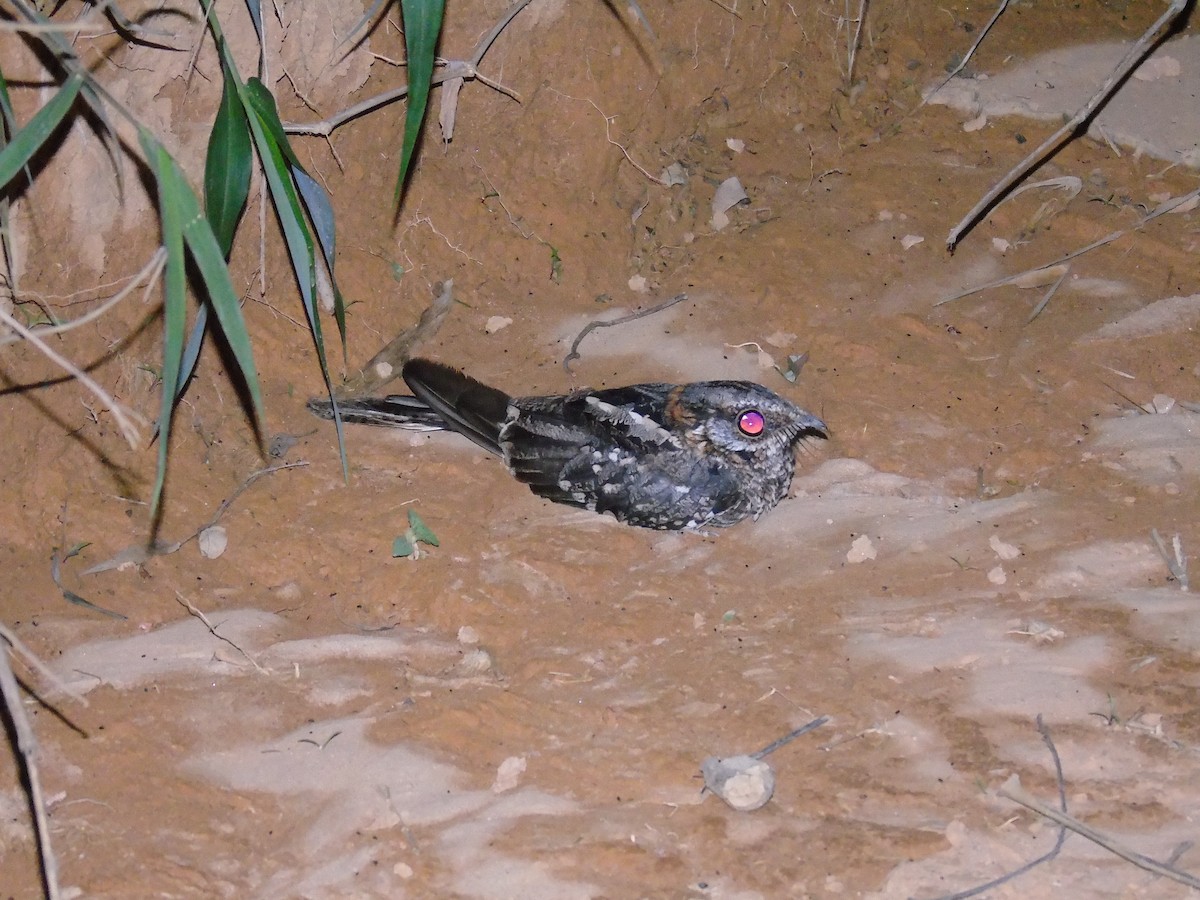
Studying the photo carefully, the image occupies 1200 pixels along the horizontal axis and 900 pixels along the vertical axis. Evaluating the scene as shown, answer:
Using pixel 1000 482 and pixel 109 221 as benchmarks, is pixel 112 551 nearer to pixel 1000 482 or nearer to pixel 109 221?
pixel 109 221

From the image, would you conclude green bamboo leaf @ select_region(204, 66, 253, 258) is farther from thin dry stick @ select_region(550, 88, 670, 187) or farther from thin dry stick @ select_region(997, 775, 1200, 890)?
thin dry stick @ select_region(997, 775, 1200, 890)

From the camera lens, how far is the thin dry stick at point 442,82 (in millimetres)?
3707

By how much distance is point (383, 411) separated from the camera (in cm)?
389

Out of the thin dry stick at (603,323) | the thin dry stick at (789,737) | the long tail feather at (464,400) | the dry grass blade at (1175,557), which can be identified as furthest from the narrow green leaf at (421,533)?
the dry grass blade at (1175,557)

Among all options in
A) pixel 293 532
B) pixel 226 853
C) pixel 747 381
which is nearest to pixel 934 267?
pixel 747 381

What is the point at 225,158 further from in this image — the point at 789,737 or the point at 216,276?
the point at 789,737

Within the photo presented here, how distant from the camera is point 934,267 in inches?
175

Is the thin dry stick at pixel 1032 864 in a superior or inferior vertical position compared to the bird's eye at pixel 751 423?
inferior

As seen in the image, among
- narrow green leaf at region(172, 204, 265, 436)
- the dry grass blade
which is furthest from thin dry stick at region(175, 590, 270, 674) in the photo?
the dry grass blade

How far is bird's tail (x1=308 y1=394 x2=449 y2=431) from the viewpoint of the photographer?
3.88 metres

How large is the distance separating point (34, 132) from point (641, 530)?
2290 millimetres

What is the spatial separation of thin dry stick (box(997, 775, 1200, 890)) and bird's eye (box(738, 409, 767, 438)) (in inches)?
65.8

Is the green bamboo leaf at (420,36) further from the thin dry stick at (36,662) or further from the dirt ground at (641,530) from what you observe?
the thin dry stick at (36,662)

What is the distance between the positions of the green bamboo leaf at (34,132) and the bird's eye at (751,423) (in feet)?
7.74
